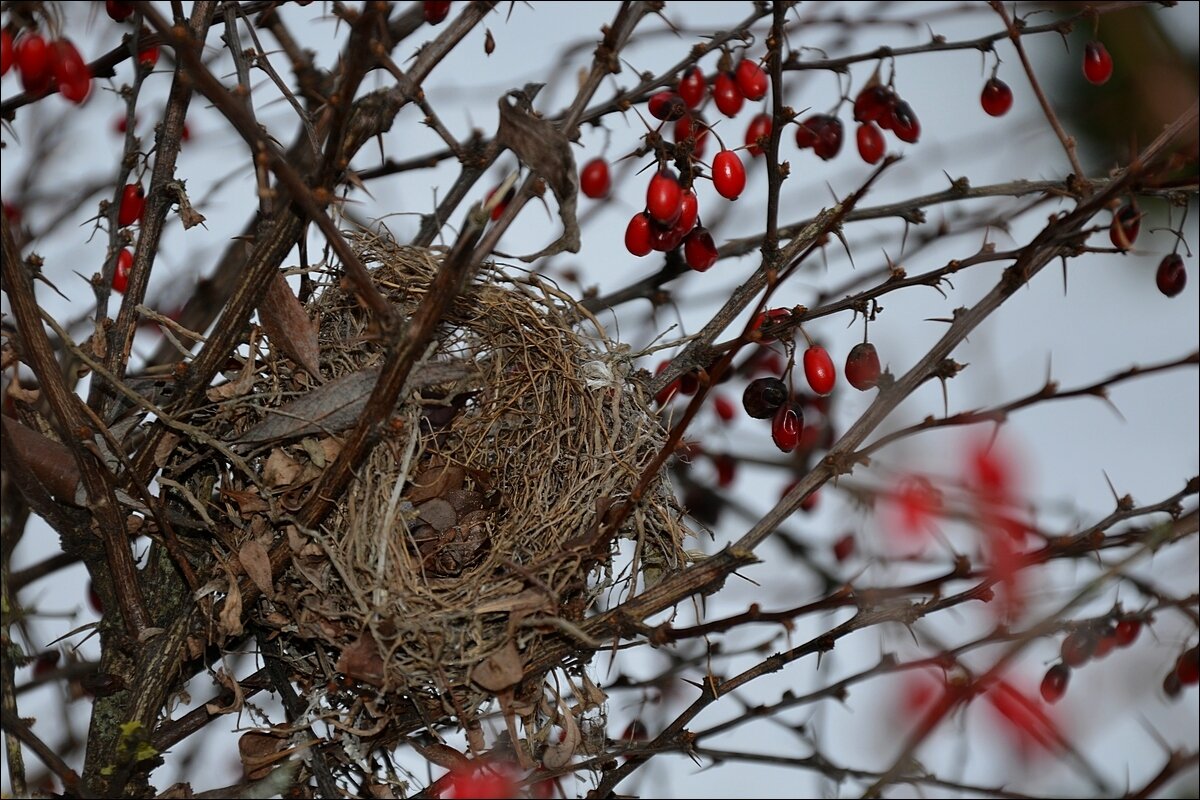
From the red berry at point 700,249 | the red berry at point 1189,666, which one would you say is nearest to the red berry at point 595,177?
the red berry at point 700,249

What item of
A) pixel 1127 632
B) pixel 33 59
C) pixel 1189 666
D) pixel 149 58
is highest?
pixel 149 58

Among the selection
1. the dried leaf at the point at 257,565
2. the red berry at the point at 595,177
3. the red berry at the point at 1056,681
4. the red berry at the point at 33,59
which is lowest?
the red berry at the point at 1056,681

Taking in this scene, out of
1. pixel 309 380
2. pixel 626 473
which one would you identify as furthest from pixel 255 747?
pixel 626 473

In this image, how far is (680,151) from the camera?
7.27 feet

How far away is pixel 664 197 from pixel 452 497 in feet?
2.48

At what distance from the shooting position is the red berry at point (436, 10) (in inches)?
93.3

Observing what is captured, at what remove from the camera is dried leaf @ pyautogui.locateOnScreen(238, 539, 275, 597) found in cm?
197

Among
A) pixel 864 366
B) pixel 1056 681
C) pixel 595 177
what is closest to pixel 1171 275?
pixel 864 366

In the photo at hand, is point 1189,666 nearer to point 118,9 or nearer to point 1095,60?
point 1095,60

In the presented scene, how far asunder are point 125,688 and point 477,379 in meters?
0.82

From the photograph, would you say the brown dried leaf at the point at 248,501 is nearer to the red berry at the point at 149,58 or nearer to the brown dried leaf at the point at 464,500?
the brown dried leaf at the point at 464,500

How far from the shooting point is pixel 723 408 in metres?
3.85

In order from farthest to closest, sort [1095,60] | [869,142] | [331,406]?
[869,142] < [1095,60] < [331,406]

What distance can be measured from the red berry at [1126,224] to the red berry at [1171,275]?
0.26 meters
